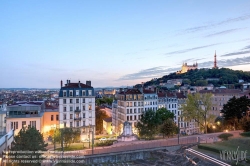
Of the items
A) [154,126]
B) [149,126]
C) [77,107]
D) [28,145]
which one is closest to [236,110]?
[154,126]

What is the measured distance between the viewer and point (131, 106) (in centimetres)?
6322

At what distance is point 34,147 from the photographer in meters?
24.3

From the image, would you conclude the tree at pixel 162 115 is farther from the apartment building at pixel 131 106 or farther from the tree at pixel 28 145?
the tree at pixel 28 145

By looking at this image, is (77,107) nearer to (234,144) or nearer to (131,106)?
(131,106)

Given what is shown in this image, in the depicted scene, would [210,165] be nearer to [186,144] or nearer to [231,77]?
[186,144]

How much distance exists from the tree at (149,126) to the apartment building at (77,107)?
11.4 metres

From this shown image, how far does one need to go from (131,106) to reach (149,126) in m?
15.8

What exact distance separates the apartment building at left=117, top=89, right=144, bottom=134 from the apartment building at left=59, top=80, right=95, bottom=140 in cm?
1222

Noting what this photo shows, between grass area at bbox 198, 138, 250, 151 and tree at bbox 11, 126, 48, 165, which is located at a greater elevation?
tree at bbox 11, 126, 48, 165

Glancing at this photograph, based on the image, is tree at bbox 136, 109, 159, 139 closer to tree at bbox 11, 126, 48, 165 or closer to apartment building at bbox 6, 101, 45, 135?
apartment building at bbox 6, 101, 45, 135

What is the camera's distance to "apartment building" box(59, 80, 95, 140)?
5081cm

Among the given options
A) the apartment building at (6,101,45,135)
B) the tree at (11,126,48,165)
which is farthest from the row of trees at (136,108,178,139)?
the tree at (11,126,48,165)

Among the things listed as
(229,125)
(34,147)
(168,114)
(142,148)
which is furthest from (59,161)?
(229,125)

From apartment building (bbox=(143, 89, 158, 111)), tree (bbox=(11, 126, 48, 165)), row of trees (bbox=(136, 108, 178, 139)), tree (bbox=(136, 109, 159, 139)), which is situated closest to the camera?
tree (bbox=(11, 126, 48, 165))
